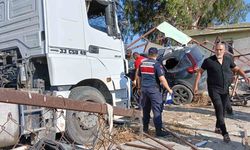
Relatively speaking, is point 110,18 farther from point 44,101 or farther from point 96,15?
point 44,101

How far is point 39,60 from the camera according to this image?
6.41m

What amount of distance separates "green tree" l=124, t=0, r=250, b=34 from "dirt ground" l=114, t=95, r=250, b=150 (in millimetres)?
12402

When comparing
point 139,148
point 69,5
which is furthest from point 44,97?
point 69,5

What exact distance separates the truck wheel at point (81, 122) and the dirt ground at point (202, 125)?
0.71 m

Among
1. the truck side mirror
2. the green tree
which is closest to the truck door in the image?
the truck side mirror

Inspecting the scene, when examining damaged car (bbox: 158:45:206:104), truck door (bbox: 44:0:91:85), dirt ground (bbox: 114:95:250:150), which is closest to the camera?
truck door (bbox: 44:0:91:85)

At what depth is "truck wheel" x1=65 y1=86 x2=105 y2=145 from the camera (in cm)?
634

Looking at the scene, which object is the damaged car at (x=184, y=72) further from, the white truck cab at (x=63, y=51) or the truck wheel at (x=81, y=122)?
the truck wheel at (x=81, y=122)

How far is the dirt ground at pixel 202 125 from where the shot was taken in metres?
6.62

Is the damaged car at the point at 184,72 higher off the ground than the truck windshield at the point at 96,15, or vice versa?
the truck windshield at the point at 96,15

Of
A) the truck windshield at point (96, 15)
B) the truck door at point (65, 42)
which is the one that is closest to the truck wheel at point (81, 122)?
the truck door at point (65, 42)

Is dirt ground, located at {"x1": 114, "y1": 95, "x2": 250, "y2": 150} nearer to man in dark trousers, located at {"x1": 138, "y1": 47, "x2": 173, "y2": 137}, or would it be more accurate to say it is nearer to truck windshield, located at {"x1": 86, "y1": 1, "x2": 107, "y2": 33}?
man in dark trousers, located at {"x1": 138, "y1": 47, "x2": 173, "y2": 137}

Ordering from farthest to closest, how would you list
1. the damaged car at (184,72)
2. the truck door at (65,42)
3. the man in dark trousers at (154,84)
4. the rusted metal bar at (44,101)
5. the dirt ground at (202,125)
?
the damaged car at (184,72)
the man in dark trousers at (154,84)
the dirt ground at (202,125)
the truck door at (65,42)
the rusted metal bar at (44,101)

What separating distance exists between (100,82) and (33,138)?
1.89m
